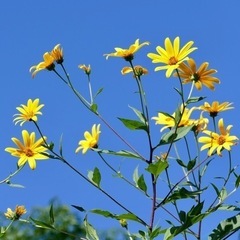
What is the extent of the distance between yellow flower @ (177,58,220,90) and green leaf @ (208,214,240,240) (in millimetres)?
373

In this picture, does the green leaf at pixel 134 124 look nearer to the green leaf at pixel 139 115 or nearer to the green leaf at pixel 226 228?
the green leaf at pixel 139 115

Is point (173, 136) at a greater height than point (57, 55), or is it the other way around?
point (57, 55)

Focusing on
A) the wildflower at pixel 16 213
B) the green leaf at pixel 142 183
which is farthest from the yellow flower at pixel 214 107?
the wildflower at pixel 16 213

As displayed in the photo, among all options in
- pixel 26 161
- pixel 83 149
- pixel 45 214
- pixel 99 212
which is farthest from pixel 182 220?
pixel 45 214

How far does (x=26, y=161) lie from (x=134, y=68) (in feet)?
1.47

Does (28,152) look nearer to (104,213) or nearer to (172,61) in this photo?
(104,213)

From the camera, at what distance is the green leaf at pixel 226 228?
173 cm

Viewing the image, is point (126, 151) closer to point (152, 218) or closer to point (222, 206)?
point (152, 218)

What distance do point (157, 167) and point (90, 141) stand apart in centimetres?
36

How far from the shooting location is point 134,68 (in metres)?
1.82

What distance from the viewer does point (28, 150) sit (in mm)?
1938

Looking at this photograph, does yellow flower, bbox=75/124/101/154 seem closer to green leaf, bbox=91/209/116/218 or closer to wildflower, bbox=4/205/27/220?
green leaf, bbox=91/209/116/218

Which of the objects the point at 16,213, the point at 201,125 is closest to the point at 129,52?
the point at 201,125

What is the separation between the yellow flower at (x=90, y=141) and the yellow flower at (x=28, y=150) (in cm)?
12
